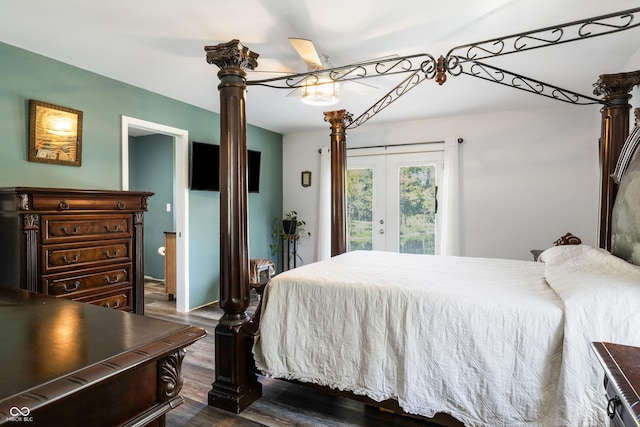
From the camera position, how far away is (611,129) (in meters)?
2.41

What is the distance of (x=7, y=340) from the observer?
81cm

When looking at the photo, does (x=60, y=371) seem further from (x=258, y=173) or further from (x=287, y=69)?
(x=258, y=173)

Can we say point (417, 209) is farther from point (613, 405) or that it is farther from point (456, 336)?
point (613, 405)

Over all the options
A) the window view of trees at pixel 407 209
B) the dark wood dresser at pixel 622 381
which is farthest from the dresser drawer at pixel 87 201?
the window view of trees at pixel 407 209

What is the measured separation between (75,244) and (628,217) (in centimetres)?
349

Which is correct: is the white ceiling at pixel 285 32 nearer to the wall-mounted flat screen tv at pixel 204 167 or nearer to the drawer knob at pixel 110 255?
the wall-mounted flat screen tv at pixel 204 167

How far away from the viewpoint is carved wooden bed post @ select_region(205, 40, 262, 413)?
211 centimetres

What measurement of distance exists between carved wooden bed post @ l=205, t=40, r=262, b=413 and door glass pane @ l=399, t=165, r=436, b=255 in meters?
3.18

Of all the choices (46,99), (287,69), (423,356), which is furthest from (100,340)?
(46,99)

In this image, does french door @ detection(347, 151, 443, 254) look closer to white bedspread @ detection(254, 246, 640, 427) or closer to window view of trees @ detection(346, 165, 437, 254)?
window view of trees @ detection(346, 165, 437, 254)

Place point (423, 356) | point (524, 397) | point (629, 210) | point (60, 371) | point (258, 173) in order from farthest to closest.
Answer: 1. point (258, 173)
2. point (629, 210)
3. point (423, 356)
4. point (524, 397)
5. point (60, 371)

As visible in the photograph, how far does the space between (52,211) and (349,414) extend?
7.37 ft

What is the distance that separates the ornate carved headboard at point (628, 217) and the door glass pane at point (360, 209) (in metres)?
3.07

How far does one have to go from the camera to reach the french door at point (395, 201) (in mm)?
4727
